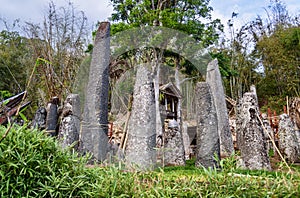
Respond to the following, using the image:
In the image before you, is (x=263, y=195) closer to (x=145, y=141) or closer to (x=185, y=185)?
(x=185, y=185)

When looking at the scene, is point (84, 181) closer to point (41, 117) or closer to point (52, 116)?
point (52, 116)

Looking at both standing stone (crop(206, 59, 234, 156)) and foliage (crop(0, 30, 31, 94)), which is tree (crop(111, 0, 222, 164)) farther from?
foliage (crop(0, 30, 31, 94))

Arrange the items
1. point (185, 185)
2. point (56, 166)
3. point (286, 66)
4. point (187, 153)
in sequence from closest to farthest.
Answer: point (185, 185) < point (56, 166) < point (187, 153) < point (286, 66)

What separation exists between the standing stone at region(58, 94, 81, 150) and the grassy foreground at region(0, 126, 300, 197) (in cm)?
313

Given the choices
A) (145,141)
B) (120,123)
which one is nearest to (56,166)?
(145,141)

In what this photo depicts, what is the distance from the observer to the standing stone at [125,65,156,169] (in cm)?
446

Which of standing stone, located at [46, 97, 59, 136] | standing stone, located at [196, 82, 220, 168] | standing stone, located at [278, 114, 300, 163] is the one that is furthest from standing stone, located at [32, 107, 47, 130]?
standing stone, located at [278, 114, 300, 163]

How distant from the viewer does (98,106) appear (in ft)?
18.7

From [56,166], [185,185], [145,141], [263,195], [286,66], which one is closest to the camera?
[263,195]

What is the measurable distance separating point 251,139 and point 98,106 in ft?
9.06

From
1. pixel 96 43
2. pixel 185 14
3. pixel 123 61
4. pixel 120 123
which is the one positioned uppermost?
pixel 185 14

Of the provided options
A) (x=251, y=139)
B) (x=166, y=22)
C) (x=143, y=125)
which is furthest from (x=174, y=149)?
(x=166, y=22)

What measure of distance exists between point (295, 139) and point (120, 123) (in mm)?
5557

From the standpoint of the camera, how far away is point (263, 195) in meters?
1.58
